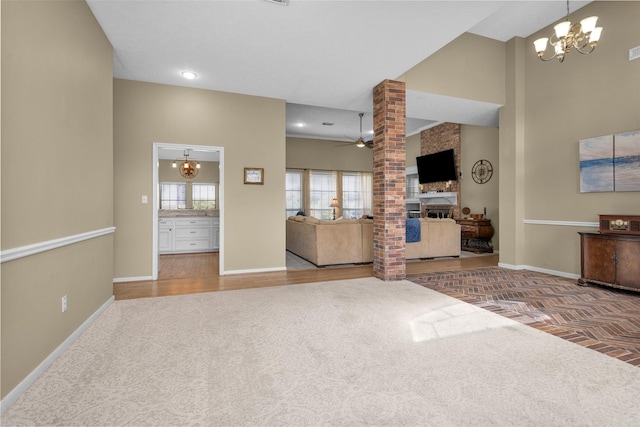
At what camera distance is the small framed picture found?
16.6ft

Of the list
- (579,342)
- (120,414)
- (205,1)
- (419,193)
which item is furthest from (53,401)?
(419,193)

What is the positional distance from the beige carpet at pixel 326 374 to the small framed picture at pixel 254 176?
8.37 feet

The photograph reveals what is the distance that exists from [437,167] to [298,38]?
640cm

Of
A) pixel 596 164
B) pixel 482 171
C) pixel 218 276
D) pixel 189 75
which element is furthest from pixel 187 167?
pixel 596 164

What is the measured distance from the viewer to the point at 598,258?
12.8 feet

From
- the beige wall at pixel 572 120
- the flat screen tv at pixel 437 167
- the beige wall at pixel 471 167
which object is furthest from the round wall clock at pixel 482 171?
the beige wall at pixel 572 120

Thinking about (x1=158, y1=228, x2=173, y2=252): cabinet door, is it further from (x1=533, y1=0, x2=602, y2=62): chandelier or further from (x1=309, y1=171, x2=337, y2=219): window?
(x1=533, y1=0, x2=602, y2=62): chandelier

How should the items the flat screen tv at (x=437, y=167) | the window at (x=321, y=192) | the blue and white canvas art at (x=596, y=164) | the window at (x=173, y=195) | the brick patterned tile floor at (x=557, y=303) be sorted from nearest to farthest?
the brick patterned tile floor at (x=557, y=303), the blue and white canvas art at (x=596, y=164), the flat screen tv at (x=437, y=167), the window at (x=173, y=195), the window at (x=321, y=192)

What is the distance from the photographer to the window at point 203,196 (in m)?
9.05

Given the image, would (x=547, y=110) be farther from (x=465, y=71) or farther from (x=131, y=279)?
(x=131, y=279)

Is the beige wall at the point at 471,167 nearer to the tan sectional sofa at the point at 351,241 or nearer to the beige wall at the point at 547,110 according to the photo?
the tan sectional sofa at the point at 351,241

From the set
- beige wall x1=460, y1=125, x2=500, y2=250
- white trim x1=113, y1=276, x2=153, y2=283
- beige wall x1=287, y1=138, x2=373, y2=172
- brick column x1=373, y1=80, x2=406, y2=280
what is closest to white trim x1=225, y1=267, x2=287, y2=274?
white trim x1=113, y1=276, x2=153, y2=283

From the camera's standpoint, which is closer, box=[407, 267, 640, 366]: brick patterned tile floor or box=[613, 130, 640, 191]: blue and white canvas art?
box=[407, 267, 640, 366]: brick patterned tile floor

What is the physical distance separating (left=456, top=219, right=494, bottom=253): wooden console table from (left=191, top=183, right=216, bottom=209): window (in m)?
7.04
